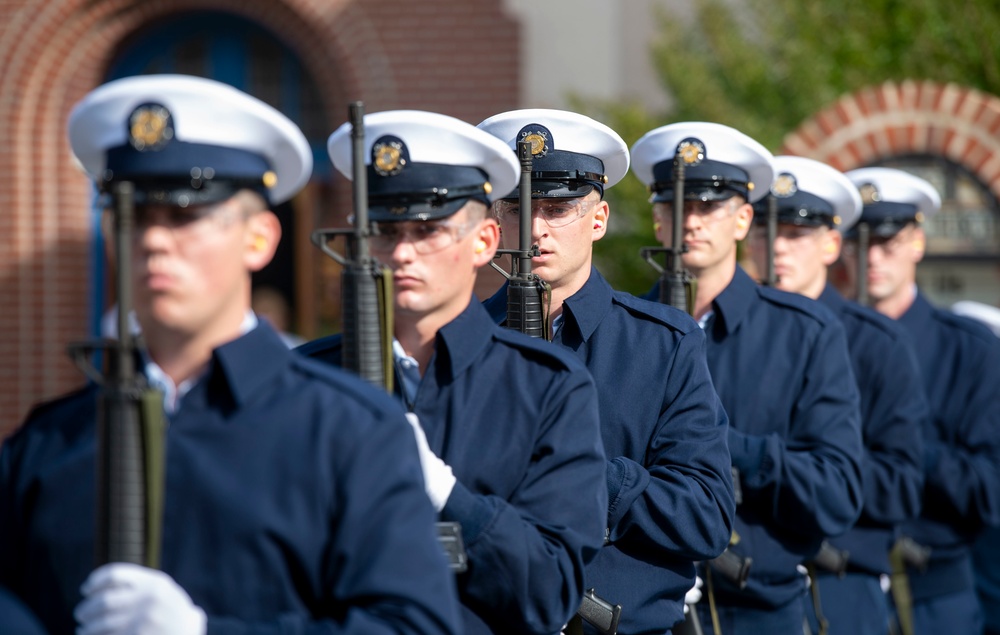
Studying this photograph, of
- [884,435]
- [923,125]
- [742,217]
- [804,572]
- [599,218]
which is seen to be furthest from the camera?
[923,125]

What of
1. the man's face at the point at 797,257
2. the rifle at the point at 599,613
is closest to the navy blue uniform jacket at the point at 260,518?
the rifle at the point at 599,613

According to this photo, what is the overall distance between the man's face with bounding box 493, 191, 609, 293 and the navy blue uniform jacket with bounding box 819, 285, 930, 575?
1.92 m

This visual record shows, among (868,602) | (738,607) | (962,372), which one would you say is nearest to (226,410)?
(738,607)

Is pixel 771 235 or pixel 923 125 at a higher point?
pixel 923 125

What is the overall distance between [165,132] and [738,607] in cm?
295

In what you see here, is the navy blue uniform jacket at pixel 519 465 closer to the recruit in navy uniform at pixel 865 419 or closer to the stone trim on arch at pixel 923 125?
the recruit in navy uniform at pixel 865 419

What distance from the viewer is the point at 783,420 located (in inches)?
185

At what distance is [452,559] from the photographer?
2744mm

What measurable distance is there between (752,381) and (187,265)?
273cm

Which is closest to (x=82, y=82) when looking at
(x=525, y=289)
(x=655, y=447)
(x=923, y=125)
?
(x=923, y=125)

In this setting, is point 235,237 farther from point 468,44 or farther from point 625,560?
point 468,44

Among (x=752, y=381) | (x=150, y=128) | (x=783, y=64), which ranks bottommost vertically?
(x=752, y=381)

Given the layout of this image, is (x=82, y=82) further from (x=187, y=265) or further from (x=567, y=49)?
(x=187, y=265)

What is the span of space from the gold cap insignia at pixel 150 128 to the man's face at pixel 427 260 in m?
0.70
